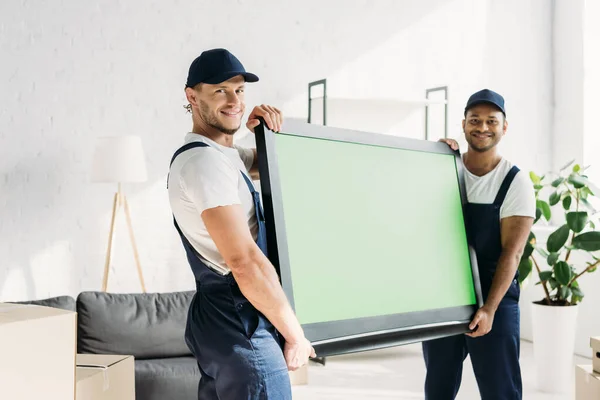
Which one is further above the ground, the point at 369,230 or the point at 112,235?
the point at 369,230

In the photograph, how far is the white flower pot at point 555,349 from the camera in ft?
13.6

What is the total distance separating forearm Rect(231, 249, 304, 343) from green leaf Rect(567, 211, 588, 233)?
9.71 ft

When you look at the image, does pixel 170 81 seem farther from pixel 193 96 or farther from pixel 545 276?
pixel 193 96

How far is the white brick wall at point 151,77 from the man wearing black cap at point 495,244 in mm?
2875

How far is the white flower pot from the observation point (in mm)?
4160

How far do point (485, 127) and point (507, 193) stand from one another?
0.27 m

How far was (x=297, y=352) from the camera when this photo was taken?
5.56ft

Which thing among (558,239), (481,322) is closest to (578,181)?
(558,239)

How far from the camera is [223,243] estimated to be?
163 cm

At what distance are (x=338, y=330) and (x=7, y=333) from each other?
2.80 ft

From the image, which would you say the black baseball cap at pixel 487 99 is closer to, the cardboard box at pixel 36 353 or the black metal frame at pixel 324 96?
Result: the cardboard box at pixel 36 353

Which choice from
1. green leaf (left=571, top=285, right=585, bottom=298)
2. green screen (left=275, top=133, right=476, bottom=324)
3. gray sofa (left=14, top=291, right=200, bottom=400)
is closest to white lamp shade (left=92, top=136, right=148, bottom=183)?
gray sofa (left=14, top=291, right=200, bottom=400)

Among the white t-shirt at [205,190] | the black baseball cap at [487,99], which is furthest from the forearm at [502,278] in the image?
the white t-shirt at [205,190]

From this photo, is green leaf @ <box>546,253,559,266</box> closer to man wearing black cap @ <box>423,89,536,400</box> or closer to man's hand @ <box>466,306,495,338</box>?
man wearing black cap @ <box>423,89,536,400</box>
